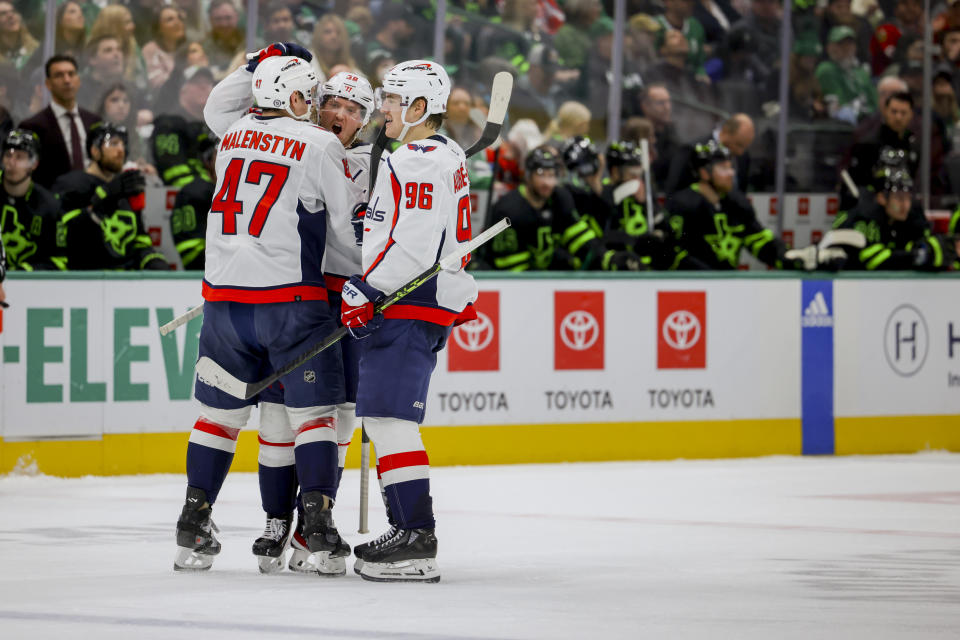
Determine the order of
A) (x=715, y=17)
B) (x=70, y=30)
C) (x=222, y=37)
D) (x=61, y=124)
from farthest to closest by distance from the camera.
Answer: (x=715, y=17) < (x=222, y=37) < (x=70, y=30) < (x=61, y=124)

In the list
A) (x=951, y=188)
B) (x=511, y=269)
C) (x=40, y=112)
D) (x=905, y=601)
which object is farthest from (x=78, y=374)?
(x=951, y=188)

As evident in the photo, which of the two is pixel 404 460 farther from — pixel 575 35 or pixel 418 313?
pixel 575 35

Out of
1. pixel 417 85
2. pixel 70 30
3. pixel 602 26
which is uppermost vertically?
pixel 602 26

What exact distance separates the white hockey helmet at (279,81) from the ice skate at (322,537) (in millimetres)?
1264

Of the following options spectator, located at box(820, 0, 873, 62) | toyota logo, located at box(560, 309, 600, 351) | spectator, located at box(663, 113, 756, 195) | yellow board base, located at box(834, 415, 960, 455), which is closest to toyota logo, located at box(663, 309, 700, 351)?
toyota logo, located at box(560, 309, 600, 351)

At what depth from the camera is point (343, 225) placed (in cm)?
557

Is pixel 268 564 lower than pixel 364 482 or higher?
lower

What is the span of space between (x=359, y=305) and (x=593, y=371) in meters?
4.33

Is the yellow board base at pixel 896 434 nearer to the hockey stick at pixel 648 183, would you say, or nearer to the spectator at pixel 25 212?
the hockey stick at pixel 648 183

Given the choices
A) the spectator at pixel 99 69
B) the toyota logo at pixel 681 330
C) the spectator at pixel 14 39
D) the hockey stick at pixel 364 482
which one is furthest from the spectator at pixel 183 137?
the hockey stick at pixel 364 482

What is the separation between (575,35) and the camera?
11594 millimetres

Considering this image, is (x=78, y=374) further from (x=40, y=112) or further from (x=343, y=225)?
(x=343, y=225)

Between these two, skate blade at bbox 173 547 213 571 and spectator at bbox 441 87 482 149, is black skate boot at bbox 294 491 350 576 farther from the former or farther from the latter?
spectator at bbox 441 87 482 149

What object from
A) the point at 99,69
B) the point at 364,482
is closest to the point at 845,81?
the point at 99,69
